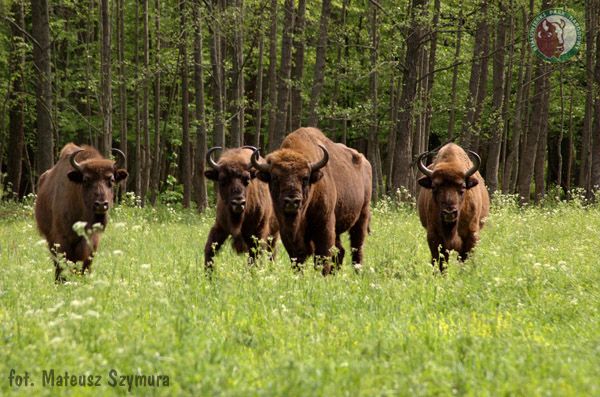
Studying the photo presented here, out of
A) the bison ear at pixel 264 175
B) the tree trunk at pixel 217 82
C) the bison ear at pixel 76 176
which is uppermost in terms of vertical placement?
the tree trunk at pixel 217 82

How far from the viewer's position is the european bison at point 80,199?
886cm

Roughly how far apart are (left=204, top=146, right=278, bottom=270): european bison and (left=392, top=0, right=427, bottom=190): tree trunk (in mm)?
9705

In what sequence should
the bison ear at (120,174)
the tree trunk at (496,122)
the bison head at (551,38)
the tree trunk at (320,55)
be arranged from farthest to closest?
the bison head at (551,38) < the tree trunk at (496,122) < the tree trunk at (320,55) < the bison ear at (120,174)

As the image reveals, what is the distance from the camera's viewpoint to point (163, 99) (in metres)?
31.3

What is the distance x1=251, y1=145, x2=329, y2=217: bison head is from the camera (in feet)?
28.0

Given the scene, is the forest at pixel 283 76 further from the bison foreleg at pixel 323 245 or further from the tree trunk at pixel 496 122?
the bison foreleg at pixel 323 245

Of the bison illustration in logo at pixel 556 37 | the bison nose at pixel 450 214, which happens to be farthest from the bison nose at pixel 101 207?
the bison illustration in logo at pixel 556 37

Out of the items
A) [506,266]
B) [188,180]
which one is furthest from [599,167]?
[506,266]

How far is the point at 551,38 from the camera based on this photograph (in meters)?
24.6

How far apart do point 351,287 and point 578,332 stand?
249 cm

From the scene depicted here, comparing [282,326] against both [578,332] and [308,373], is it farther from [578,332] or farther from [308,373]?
[578,332]

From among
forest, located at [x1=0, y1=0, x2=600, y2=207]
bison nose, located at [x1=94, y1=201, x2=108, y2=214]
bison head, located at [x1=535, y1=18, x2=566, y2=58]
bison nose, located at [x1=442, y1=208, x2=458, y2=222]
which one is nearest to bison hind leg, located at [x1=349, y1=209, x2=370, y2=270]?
bison nose, located at [x1=442, y1=208, x2=458, y2=222]

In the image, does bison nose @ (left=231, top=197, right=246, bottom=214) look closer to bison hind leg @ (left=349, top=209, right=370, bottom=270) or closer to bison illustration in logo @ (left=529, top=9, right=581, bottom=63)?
bison hind leg @ (left=349, top=209, right=370, bottom=270)

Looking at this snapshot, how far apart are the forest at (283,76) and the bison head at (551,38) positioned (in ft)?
1.95
